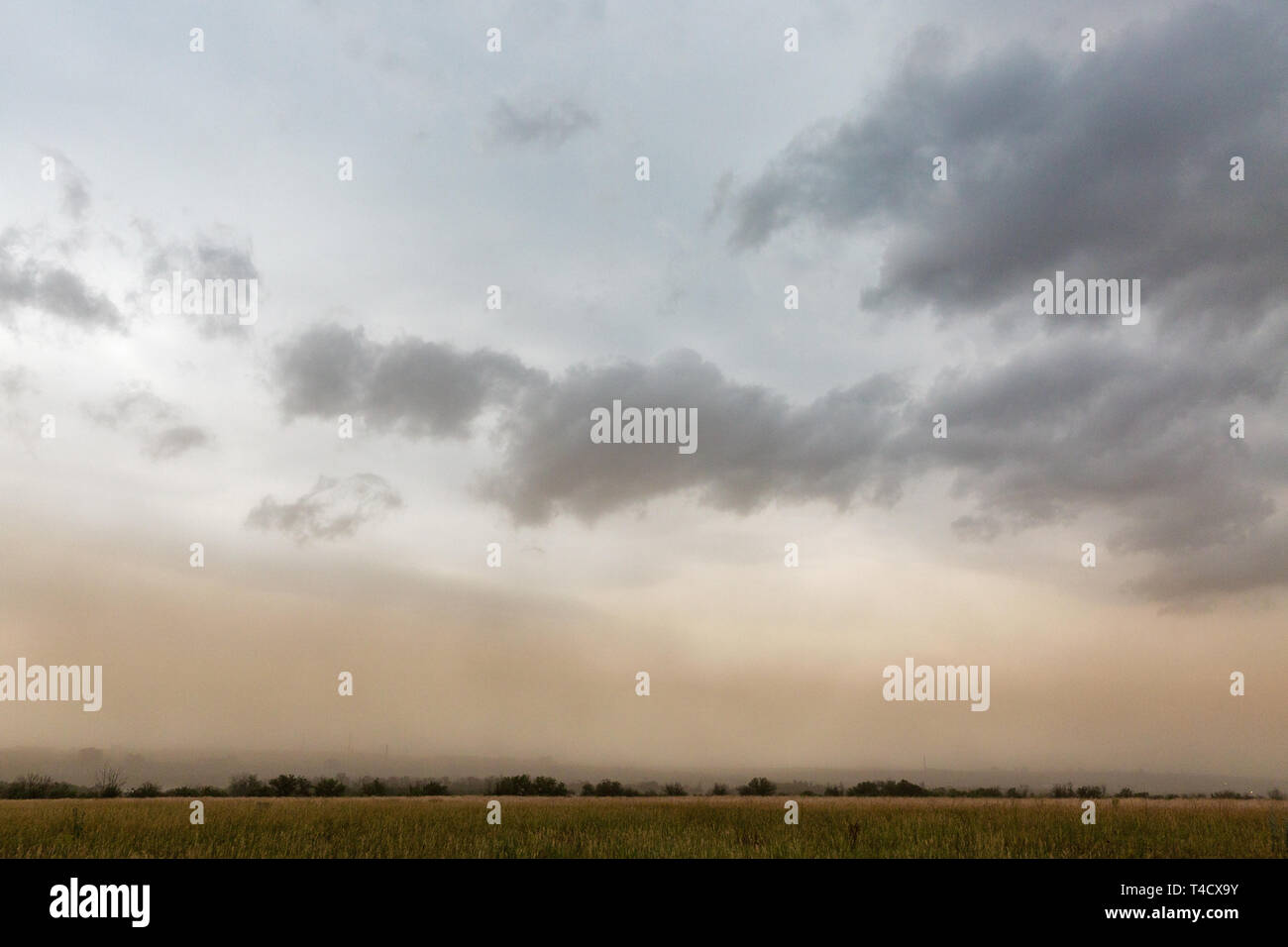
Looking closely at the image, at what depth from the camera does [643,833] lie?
23234 mm

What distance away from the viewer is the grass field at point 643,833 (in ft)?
70.3

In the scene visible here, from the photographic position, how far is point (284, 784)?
5759cm

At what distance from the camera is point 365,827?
2556 cm

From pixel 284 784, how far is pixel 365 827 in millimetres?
37442

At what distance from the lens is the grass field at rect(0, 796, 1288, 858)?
844 inches

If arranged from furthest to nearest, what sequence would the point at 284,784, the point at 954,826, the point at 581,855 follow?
the point at 284,784 → the point at 954,826 → the point at 581,855
